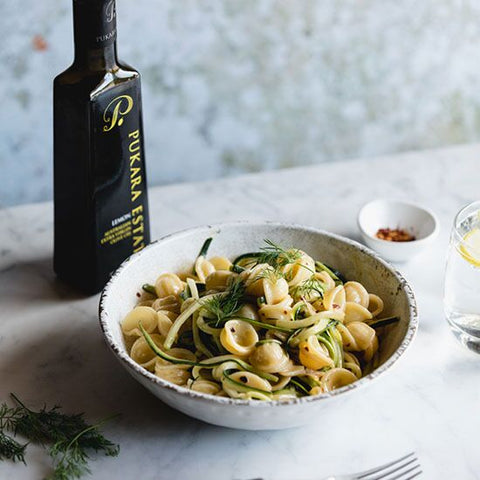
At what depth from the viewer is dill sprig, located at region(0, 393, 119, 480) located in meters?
1.00

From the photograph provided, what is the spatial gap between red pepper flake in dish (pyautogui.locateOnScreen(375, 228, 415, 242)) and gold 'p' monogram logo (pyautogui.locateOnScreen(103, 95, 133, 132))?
0.51 metres

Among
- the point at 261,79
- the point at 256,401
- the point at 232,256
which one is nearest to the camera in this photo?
the point at 256,401

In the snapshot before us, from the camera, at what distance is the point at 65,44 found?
1481mm

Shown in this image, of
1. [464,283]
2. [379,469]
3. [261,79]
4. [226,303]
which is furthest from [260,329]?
[261,79]

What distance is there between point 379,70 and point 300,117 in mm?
194

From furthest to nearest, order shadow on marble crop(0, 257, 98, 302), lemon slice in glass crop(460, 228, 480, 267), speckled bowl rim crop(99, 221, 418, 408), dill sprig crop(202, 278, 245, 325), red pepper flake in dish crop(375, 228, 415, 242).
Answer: red pepper flake in dish crop(375, 228, 415, 242) → shadow on marble crop(0, 257, 98, 302) → lemon slice in glass crop(460, 228, 480, 267) → dill sprig crop(202, 278, 245, 325) → speckled bowl rim crop(99, 221, 418, 408)

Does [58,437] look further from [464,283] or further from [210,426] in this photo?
[464,283]

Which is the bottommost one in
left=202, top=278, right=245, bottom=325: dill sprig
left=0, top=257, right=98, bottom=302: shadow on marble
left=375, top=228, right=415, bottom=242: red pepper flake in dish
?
left=0, top=257, right=98, bottom=302: shadow on marble

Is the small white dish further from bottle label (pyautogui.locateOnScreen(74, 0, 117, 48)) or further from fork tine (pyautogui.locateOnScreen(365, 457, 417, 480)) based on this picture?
bottle label (pyautogui.locateOnScreen(74, 0, 117, 48))

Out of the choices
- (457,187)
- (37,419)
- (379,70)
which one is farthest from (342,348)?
(379,70)

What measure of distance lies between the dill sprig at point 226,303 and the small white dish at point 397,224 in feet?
1.28

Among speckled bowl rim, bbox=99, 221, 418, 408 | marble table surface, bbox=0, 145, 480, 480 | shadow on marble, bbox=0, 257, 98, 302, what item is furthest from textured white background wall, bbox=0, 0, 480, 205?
speckled bowl rim, bbox=99, 221, 418, 408

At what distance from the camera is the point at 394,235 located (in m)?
1.46

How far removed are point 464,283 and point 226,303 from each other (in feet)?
1.20
